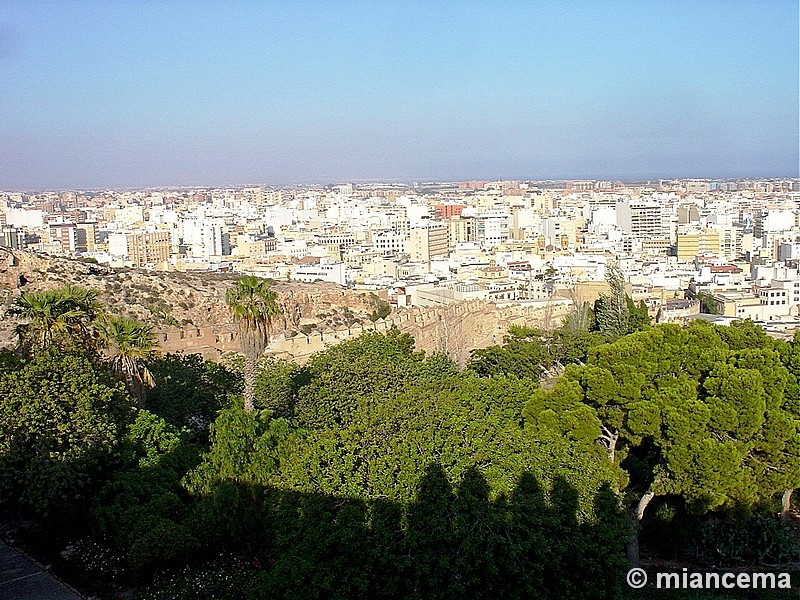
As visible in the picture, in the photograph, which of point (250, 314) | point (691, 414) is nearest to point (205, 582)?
point (250, 314)

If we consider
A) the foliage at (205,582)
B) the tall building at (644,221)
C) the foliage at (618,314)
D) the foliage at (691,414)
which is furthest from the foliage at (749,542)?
the tall building at (644,221)

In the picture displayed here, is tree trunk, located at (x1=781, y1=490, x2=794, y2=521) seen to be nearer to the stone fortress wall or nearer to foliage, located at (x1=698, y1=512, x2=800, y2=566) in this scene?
foliage, located at (x1=698, y1=512, x2=800, y2=566)

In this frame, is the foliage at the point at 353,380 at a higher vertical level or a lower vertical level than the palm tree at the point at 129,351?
lower

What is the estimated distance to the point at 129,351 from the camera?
11867 millimetres

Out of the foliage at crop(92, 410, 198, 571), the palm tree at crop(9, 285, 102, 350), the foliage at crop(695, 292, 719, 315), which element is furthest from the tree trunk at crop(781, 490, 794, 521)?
the foliage at crop(695, 292, 719, 315)

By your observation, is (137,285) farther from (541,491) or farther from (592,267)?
(592,267)

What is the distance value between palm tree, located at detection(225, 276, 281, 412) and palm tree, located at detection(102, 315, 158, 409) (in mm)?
1216

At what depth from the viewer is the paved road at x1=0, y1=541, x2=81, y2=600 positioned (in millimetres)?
9320

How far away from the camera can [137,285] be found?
3269 centimetres

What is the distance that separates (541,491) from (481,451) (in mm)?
738

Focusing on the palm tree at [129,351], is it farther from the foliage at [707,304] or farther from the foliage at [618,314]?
the foliage at [707,304]

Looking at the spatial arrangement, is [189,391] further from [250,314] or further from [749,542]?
[749,542]

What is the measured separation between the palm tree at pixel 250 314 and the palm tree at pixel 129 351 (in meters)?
1.22

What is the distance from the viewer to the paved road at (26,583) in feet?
30.6
